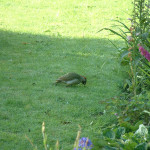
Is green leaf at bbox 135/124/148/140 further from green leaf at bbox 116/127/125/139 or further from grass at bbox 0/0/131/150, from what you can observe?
grass at bbox 0/0/131/150

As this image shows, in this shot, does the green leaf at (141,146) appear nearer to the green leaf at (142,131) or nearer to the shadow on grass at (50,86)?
the green leaf at (142,131)

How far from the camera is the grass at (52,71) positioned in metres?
4.40

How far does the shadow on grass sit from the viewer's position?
14.3 feet

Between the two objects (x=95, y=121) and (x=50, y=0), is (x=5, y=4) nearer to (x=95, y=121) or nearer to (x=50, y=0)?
(x=50, y=0)

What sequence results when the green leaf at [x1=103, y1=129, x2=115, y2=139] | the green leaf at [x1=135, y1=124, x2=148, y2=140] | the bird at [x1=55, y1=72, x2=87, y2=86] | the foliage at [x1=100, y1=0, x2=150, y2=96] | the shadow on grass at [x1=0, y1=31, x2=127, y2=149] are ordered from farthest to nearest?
the bird at [x1=55, y1=72, x2=87, y2=86]
the shadow on grass at [x1=0, y1=31, x2=127, y2=149]
the foliage at [x1=100, y1=0, x2=150, y2=96]
the green leaf at [x1=103, y1=129, x2=115, y2=139]
the green leaf at [x1=135, y1=124, x2=148, y2=140]

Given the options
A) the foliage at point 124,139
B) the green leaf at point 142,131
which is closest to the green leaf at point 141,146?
the foliage at point 124,139

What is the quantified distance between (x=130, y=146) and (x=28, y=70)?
13.4ft

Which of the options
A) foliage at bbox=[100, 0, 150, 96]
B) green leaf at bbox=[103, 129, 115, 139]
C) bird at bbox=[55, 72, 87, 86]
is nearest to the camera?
green leaf at bbox=[103, 129, 115, 139]

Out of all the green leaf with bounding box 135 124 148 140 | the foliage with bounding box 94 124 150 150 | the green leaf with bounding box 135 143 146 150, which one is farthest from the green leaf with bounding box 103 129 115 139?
the green leaf with bounding box 135 143 146 150

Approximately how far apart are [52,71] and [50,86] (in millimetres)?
948

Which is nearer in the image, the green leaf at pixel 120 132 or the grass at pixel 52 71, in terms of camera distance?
the green leaf at pixel 120 132

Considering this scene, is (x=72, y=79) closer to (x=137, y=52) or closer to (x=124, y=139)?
(x=137, y=52)

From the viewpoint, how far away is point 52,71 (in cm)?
694

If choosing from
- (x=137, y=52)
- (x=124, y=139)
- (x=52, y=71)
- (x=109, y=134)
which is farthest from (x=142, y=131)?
(x=52, y=71)
